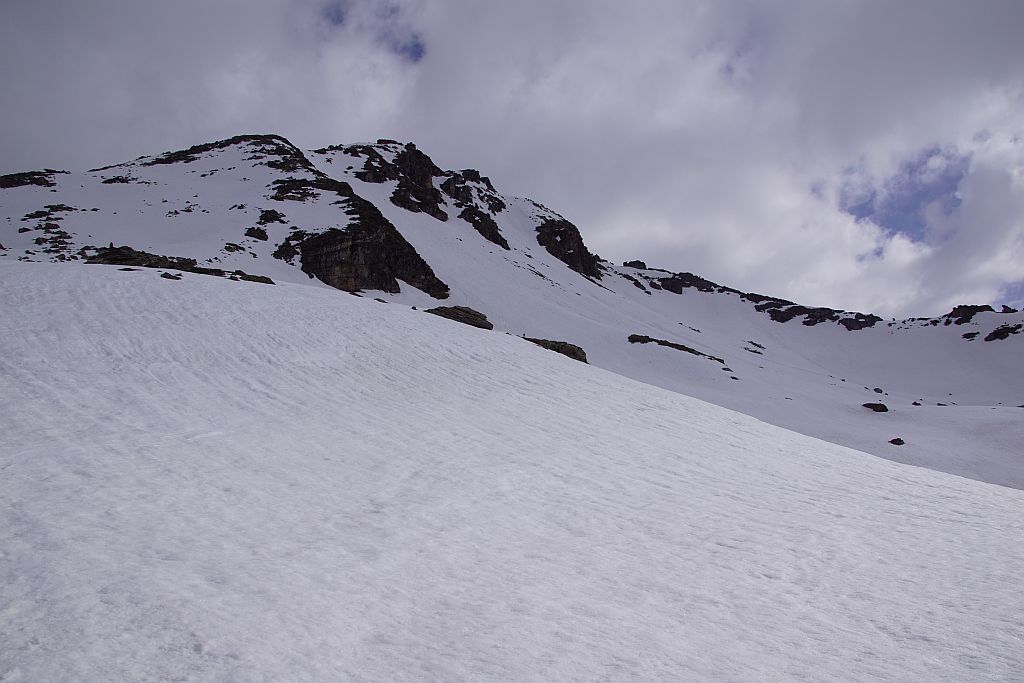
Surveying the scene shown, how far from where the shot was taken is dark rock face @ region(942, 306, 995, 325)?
95938mm

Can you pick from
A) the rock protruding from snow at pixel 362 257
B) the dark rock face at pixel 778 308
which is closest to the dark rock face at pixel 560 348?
the rock protruding from snow at pixel 362 257

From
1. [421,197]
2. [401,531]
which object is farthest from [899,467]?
[421,197]

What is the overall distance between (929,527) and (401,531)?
7254mm

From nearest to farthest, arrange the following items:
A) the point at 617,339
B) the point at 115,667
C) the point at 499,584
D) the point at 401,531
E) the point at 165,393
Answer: the point at 115,667, the point at 499,584, the point at 401,531, the point at 165,393, the point at 617,339

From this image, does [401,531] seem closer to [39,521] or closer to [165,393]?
[39,521]

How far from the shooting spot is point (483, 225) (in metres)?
89.3

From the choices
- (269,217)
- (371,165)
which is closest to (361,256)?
(269,217)

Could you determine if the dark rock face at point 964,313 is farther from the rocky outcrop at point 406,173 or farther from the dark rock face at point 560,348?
the dark rock face at point 560,348

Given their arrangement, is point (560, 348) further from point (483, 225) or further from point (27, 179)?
point (27, 179)

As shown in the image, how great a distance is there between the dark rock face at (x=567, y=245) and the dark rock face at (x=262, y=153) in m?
50.7

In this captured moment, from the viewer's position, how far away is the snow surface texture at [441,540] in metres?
3.95

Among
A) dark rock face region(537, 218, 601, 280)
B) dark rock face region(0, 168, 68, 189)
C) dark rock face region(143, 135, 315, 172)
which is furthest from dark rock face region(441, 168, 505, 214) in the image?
dark rock face region(0, 168, 68, 189)

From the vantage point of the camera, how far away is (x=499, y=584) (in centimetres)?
505

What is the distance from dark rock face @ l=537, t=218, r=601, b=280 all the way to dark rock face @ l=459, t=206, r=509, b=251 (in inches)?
760
